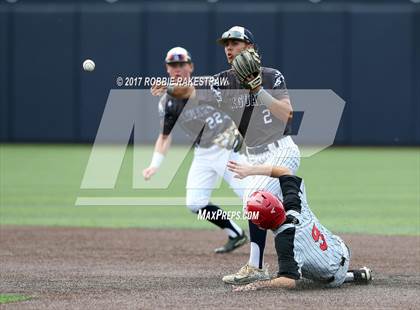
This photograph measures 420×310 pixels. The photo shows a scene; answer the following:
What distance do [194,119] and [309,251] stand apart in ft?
11.3

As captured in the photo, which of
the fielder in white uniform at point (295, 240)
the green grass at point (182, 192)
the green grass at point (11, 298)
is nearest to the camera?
the green grass at point (11, 298)

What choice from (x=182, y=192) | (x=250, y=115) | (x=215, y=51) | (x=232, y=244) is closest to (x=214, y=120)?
(x=232, y=244)

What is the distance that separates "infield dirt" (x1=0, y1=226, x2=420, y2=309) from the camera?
641 cm

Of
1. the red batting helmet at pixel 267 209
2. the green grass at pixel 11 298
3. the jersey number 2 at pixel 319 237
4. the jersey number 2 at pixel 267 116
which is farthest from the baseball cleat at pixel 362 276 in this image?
the green grass at pixel 11 298

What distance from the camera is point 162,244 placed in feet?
32.9

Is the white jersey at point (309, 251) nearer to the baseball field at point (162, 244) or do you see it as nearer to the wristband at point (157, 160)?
the baseball field at point (162, 244)

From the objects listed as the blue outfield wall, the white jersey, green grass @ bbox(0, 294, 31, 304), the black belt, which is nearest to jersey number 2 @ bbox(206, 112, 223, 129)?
the black belt

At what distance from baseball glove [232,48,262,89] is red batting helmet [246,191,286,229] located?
2.79 feet

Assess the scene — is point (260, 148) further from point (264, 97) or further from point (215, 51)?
point (215, 51)

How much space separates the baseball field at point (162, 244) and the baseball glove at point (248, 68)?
1.58 m

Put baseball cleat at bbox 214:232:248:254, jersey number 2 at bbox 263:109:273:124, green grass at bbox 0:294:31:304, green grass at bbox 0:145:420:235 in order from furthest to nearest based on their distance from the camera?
green grass at bbox 0:145:420:235 < baseball cleat at bbox 214:232:248:254 < jersey number 2 at bbox 263:109:273:124 < green grass at bbox 0:294:31:304

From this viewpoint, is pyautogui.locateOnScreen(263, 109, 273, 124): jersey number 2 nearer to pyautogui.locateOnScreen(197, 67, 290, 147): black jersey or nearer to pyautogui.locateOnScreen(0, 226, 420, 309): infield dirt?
pyautogui.locateOnScreen(197, 67, 290, 147): black jersey

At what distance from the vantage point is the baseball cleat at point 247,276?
24.0 feet

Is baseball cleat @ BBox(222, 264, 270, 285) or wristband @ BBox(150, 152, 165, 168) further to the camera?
wristband @ BBox(150, 152, 165, 168)
